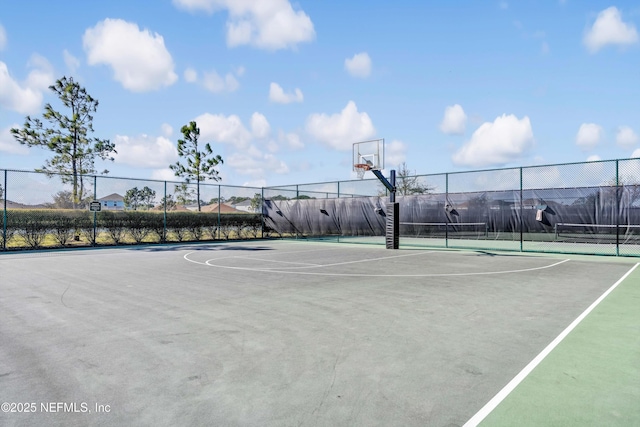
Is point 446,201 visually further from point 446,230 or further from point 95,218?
point 95,218

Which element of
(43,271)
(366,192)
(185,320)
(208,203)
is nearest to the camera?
(185,320)

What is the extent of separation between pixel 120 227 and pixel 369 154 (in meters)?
11.5

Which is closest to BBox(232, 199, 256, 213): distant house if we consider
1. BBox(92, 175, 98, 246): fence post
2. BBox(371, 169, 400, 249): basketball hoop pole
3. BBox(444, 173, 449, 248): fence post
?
BBox(92, 175, 98, 246): fence post

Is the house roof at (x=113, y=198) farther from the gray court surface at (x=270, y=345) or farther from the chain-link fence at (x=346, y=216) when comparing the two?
the gray court surface at (x=270, y=345)

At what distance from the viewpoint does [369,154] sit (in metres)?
17.2

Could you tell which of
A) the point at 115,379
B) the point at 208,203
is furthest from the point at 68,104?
the point at 115,379

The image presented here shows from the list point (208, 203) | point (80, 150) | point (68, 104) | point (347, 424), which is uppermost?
point (68, 104)

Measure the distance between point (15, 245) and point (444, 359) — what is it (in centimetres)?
1743

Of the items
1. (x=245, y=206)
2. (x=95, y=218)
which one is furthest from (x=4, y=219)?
(x=245, y=206)

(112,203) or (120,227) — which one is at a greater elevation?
(112,203)

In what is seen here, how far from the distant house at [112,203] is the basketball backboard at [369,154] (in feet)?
35.2

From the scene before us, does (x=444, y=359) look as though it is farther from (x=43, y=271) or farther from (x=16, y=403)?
(x=43, y=271)

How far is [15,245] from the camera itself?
15344 millimetres

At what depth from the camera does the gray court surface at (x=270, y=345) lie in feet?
8.61
